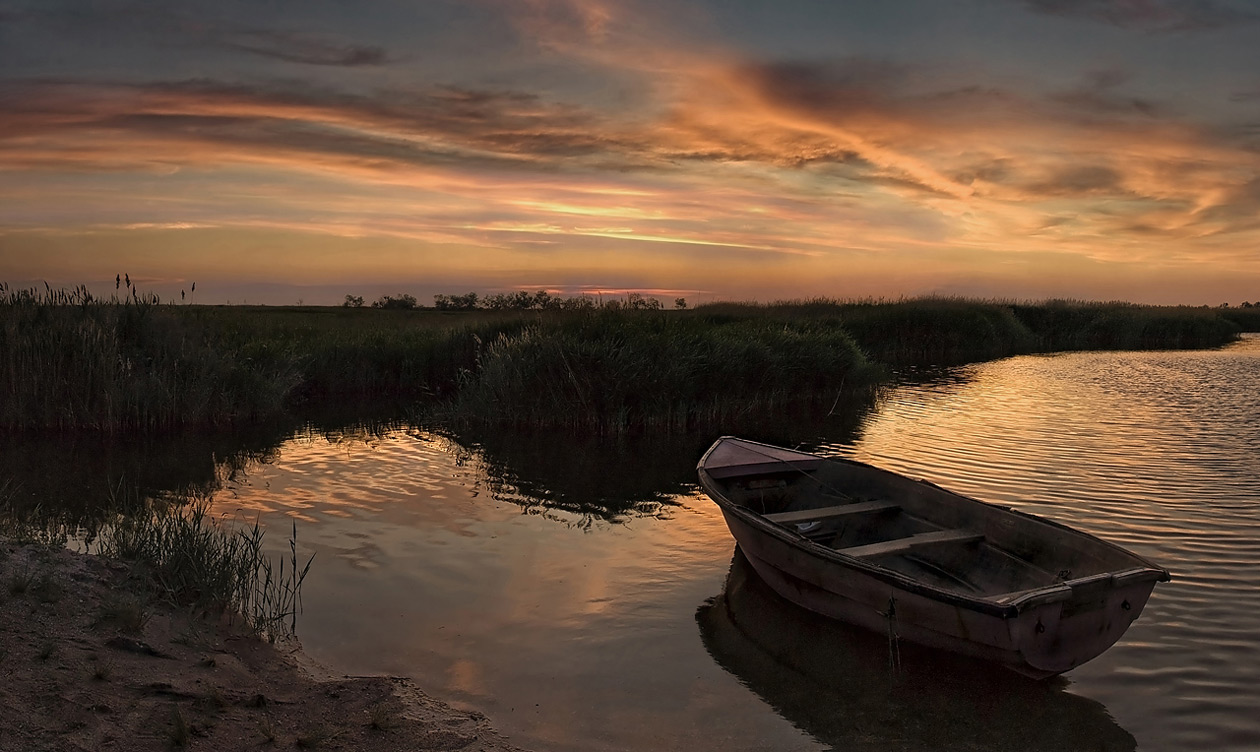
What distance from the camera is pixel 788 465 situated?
29.2 feet

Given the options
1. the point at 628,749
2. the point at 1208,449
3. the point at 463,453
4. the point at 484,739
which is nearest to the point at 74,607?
the point at 484,739

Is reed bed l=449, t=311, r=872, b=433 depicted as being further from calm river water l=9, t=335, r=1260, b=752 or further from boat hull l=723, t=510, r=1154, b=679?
boat hull l=723, t=510, r=1154, b=679

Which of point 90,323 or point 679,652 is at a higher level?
point 90,323

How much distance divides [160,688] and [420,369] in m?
16.8

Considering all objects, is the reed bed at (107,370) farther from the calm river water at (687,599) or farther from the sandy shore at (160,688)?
the sandy shore at (160,688)

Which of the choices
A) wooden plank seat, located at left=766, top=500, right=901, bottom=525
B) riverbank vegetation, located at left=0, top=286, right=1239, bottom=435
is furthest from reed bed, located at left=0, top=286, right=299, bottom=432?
wooden plank seat, located at left=766, top=500, right=901, bottom=525

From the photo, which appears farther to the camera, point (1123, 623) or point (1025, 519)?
point (1025, 519)

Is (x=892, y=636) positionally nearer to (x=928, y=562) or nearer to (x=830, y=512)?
(x=928, y=562)

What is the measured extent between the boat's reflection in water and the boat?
0.20 meters

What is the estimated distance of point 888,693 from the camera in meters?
5.32

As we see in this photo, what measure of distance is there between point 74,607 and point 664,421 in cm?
1108

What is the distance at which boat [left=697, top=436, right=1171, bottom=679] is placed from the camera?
5.01 m

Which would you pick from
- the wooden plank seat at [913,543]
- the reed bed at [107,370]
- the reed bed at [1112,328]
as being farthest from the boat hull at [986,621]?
the reed bed at [1112,328]

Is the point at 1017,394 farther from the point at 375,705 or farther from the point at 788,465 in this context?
the point at 375,705
